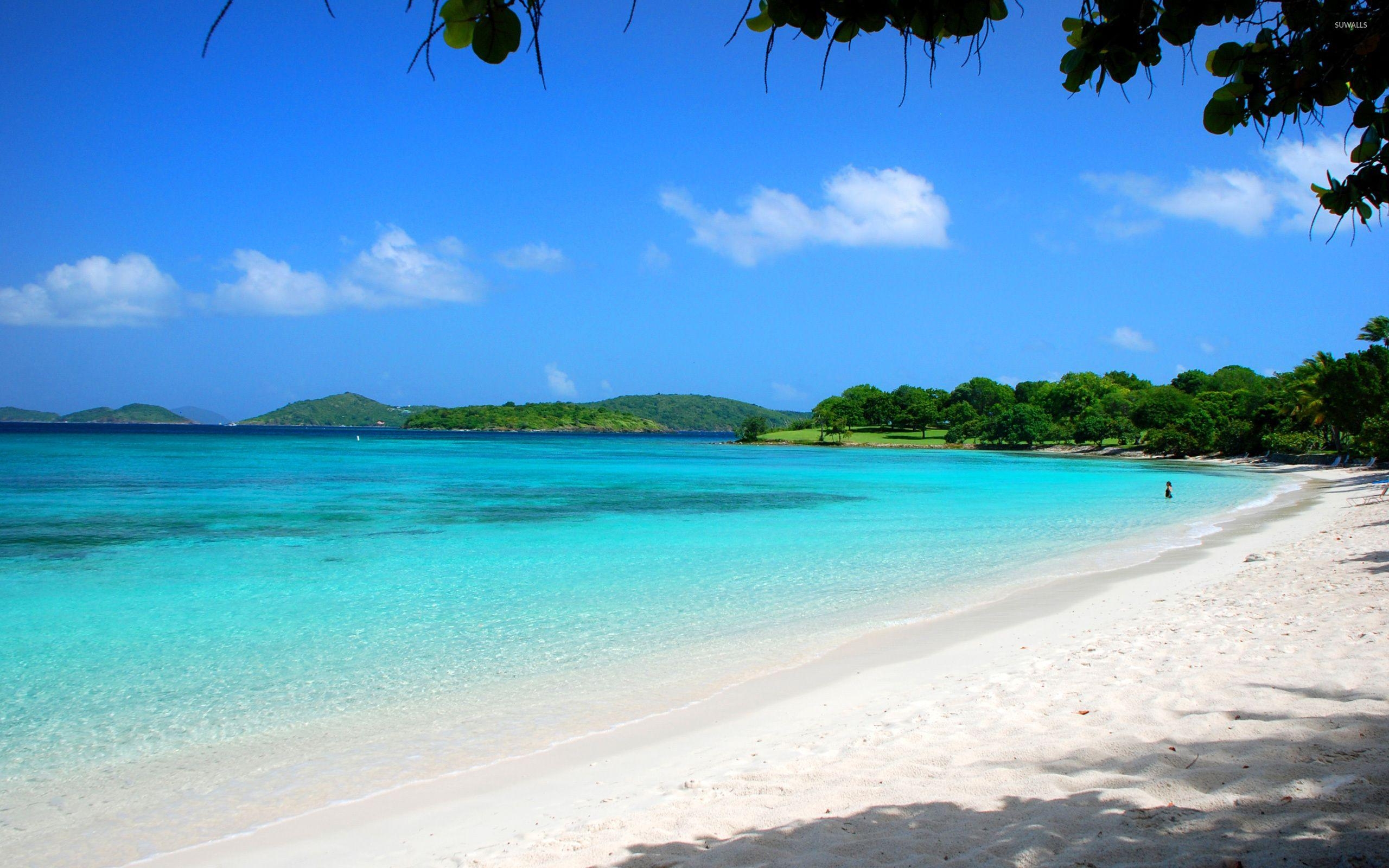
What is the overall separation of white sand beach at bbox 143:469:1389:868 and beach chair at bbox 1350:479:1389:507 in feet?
75.6

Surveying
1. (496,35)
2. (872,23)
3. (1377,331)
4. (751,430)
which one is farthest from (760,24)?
(751,430)

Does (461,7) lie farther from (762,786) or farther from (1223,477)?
(1223,477)

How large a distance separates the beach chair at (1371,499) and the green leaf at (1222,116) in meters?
30.3

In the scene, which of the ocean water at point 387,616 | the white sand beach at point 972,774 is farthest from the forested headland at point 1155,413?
the white sand beach at point 972,774

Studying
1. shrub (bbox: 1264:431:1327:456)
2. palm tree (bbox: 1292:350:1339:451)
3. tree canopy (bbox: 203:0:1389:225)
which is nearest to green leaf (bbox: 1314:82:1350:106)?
tree canopy (bbox: 203:0:1389:225)

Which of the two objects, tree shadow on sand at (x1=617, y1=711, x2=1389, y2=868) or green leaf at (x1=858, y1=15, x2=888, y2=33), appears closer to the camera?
green leaf at (x1=858, y1=15, x2=888, y2=33)

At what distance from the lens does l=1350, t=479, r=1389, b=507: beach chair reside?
26.9m

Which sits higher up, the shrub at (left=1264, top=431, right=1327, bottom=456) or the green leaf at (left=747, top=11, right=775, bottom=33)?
the green leaf at (left=747, top=11, right=775, bottom=33)

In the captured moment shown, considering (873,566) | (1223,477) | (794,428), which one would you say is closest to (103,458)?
(873,566)

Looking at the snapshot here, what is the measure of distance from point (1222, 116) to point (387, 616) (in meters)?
12.3

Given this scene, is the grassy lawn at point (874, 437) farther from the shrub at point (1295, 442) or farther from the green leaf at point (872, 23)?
the green leaf at point (872, 23)

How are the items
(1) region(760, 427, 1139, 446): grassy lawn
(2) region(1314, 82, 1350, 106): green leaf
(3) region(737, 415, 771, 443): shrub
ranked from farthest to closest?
1. (3) region(737, 415, 771, 443): shrub
2. (1) region(760, 427, 1139, 446): grassy lawn
3. (2) region(1314, 82, 1350, 106): green leaf

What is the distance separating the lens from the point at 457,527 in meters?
24.0

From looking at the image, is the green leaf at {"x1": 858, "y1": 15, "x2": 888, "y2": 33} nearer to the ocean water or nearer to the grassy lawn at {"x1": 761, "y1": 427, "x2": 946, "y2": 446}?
the ocean water
